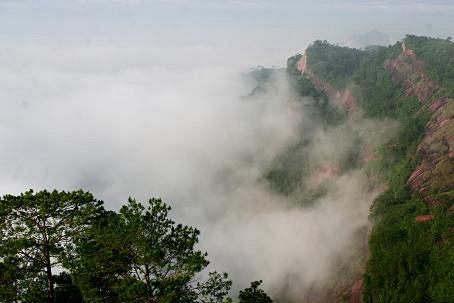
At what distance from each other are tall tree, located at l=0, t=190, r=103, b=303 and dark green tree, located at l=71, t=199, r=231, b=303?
1281mm

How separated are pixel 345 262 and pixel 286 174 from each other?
245 ft

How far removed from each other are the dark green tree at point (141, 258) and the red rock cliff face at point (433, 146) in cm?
7124

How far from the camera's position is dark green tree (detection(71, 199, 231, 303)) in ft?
92.9

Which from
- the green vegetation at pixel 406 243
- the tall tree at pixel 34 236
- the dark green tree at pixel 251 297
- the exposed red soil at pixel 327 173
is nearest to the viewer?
the tall tree at pixel 34 236

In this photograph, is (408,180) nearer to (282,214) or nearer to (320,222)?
(320,222)

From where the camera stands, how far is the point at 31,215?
2917cm

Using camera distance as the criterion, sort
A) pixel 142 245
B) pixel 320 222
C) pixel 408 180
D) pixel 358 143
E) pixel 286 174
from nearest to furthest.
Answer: pixel 142 245 < pixel 408 180 < pixel 320 222 < pixel 358 143 < pixel 286 174

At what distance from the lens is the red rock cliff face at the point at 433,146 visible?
91.2m

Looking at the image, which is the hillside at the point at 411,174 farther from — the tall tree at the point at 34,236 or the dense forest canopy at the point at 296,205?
the tall tree at the point at 34,236

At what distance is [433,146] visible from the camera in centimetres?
11144

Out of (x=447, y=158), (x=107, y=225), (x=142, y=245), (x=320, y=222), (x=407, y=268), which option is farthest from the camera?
(x=320, y=222)

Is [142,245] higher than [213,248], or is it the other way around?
[213,248]

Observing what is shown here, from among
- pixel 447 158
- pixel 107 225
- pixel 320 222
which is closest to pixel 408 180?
pixel 447 158

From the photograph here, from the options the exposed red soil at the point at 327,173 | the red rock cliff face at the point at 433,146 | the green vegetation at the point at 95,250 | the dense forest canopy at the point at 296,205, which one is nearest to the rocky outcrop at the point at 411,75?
the red rock cliff face at the point at 433,146
